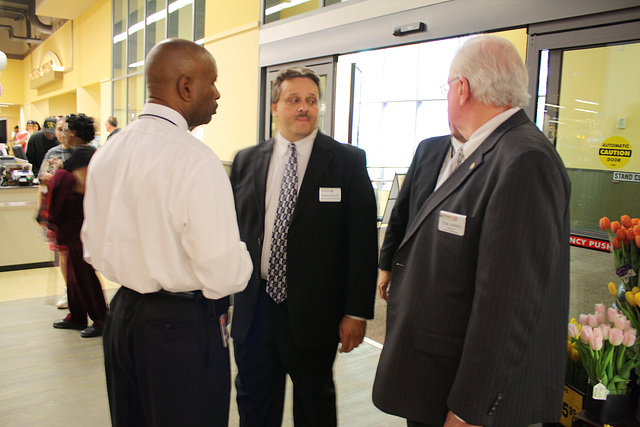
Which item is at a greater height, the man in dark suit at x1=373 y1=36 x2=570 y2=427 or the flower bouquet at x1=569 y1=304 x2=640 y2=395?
the man in dark suit at x1=373 y1=36 x2=570 y2=427

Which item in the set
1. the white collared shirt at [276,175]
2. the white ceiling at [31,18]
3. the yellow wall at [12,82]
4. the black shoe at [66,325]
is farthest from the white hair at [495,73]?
the yellow wall at [12,82]

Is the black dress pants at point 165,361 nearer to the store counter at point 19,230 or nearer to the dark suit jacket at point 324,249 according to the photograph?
the dark suit jacket at point 324,249

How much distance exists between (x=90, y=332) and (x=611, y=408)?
354 cm

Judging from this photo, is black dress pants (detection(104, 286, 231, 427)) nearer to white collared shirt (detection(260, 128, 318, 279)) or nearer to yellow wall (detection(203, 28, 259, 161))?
white collared shirt (detection(260, 128, 318, 279))

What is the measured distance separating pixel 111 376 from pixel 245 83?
6.16 meters

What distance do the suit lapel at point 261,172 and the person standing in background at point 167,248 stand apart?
0.53 metres

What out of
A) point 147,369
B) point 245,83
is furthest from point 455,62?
point 245,83

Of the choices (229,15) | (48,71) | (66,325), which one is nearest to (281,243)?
(66,325)

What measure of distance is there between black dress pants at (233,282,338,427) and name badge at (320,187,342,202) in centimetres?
44

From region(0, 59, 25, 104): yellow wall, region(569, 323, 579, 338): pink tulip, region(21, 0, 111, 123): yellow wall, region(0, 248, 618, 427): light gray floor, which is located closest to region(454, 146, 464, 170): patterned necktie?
region(569, 323, 579, 338): pink tulip

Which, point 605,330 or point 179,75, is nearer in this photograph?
point 179,75

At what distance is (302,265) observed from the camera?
70.2 inches

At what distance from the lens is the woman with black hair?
3.52 metres

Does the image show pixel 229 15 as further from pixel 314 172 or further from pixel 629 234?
pixel 629 234
